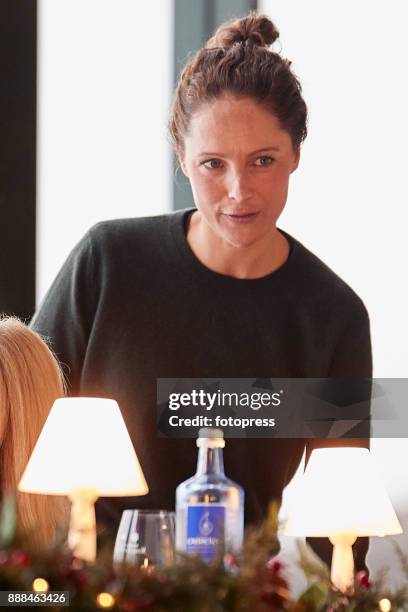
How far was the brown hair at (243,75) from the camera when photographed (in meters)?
1.85

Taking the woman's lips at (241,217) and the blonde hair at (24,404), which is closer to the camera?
the blonde hair at (24,404)

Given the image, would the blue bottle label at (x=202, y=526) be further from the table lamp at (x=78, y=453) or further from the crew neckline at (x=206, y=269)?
the crew neckline at (x=206, y=269)

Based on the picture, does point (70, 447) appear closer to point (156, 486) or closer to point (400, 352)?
point (156, 486)

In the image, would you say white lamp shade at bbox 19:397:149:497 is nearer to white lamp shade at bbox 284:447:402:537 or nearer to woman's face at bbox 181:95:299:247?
white lamp shade at bbox 284:447:402:537

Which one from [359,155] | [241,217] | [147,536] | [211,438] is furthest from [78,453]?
[359,155]

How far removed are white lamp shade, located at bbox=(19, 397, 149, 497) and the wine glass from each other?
0.27 metres

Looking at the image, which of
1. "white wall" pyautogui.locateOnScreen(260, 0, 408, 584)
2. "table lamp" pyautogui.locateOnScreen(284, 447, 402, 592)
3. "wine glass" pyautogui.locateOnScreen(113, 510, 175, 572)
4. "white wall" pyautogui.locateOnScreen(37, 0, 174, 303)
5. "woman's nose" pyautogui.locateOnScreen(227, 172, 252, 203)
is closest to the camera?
"wine glass" pyautogui.locateOnScreen(113, 510, 175, 572)

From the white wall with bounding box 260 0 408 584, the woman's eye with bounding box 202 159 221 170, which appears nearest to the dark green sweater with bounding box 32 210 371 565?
the woman's eye with bounding box 202 159 221 170

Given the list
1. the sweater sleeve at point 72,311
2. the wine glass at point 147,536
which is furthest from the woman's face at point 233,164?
the wine glass at point 147,536

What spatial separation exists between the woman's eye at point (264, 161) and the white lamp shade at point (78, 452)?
0.53 m

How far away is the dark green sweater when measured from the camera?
74.0 inches

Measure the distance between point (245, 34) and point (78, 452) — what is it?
0.75m

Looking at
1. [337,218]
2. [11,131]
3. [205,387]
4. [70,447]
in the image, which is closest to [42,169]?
[11,131]

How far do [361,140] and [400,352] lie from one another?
1.47 feet
